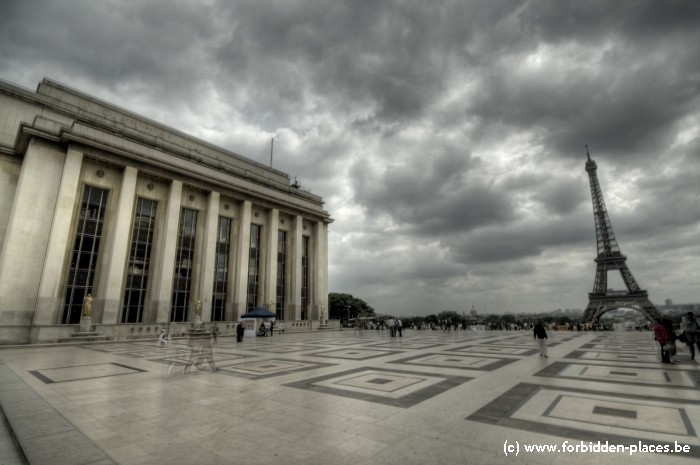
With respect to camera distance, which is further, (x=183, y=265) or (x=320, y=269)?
(x=320, y=269)

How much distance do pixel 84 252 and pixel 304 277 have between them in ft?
92.8

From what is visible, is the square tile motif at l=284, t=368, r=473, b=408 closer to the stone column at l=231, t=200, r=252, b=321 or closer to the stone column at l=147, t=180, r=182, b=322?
the stone column at l=147, t=180, r=182, b=322

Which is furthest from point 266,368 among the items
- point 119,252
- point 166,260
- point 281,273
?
point 281,273

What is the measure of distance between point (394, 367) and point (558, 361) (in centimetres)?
677

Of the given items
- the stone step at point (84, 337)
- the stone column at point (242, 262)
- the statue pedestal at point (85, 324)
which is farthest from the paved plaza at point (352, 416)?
the stone column at point (242, 262)

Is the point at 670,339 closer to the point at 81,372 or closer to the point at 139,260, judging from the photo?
the point at 81,372

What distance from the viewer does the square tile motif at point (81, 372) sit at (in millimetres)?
9344

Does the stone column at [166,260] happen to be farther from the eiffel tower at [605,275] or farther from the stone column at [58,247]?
the eiffel tower at [605,275]

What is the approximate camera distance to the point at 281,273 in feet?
156

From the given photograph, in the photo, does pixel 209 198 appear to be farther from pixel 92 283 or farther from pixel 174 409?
pixel 174 409

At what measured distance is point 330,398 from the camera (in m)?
6.95

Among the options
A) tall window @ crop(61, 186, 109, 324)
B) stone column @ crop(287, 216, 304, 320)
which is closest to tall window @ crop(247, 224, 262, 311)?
stone column @ crop(287, 216, 304, 320)

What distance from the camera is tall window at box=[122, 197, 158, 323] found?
3136 centimetres

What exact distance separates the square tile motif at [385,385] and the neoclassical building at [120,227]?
80.1 ft
